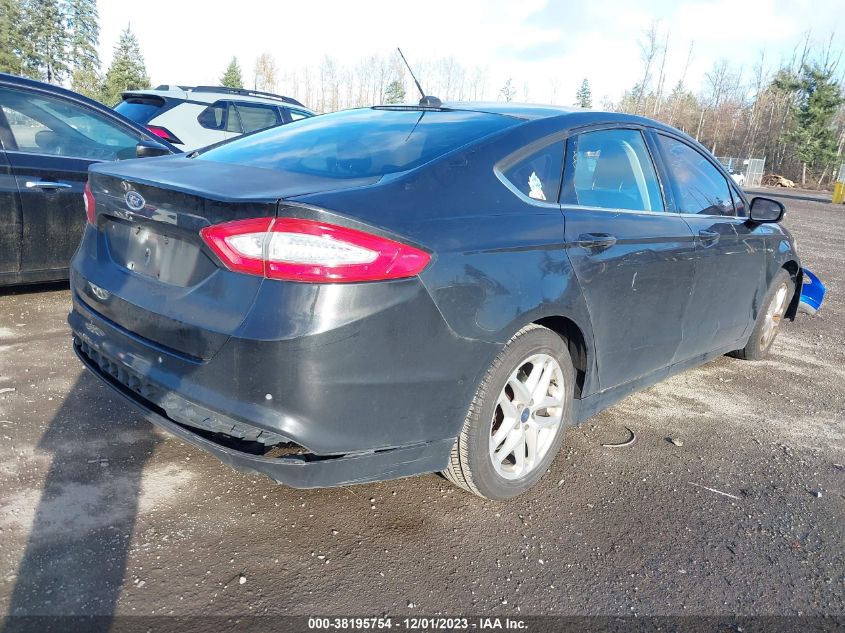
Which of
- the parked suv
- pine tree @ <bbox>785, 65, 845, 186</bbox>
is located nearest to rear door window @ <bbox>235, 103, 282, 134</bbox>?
the parked suv

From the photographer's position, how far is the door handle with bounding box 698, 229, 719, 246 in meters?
3.51

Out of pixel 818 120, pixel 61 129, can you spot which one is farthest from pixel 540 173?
pixel 818 120

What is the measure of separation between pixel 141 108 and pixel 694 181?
7520mm

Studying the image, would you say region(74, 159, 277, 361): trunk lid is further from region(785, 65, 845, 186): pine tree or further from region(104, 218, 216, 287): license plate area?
region(785, 65, 845, 186): pine tree

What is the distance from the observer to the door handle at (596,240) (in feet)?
8.87

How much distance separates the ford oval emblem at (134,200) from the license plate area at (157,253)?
0.20 ft

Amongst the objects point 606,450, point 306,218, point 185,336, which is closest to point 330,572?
point 185,336

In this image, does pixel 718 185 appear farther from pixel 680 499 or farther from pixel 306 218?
pixel 306 218

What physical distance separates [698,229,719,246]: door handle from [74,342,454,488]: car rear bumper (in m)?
2.07

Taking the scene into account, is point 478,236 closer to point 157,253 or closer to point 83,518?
point 157,253

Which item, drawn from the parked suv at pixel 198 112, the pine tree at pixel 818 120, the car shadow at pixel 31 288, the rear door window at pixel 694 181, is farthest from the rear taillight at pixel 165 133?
the pine tree at pixel 818 120

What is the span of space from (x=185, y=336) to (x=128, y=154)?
148 inches

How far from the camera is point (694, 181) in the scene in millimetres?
3766

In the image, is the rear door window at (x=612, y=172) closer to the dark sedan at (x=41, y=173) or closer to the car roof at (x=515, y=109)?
the car roof at (x=515, y=109)
